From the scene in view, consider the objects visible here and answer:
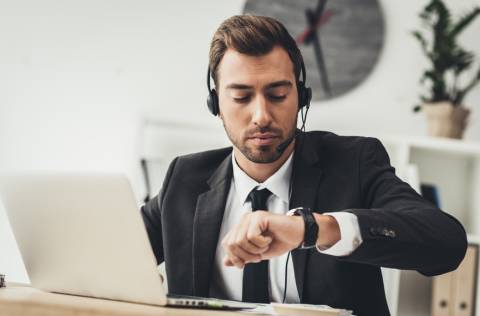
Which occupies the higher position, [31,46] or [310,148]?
[31,46]

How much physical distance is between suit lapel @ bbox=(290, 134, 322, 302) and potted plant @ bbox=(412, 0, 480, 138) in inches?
52.9

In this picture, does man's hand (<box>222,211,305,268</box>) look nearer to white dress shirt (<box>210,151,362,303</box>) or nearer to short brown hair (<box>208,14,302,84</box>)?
white dress shirt (<box>210,151,362,303</box>)

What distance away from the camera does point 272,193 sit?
1.54 meters

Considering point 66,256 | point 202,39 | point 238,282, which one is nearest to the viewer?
point 66,256

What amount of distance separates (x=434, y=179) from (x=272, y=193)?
5.39 ft

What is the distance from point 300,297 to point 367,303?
0.15 m

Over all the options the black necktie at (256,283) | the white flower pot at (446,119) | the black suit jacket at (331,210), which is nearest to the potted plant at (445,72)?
the white flower pot at (446,119)

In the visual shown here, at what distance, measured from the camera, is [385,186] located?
1395 mm

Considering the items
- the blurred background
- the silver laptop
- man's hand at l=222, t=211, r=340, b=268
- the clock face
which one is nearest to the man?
man's hand at l=222, t=211, r=340, b=268

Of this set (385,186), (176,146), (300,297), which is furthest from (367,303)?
(176,146)

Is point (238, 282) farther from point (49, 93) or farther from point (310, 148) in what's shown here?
point (49, 93)

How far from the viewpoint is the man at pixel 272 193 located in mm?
1335

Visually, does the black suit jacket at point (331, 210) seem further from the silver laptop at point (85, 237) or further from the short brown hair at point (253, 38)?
the silver laptop at point (85, 237)

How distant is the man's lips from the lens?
150 centimetres
